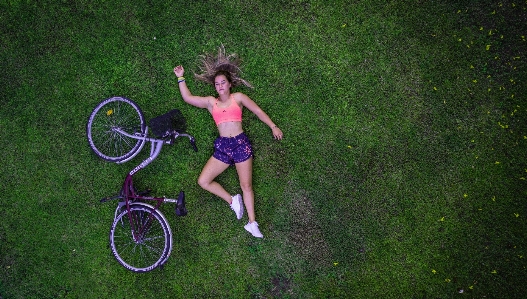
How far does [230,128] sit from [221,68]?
0.88m

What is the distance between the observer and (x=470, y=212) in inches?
199

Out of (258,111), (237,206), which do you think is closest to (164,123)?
(258,111)

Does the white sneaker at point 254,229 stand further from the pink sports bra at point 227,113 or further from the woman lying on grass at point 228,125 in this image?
the pink sports bra at point 227,113

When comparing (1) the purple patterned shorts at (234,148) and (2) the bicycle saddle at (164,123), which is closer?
(2) the bicycle saddle at (164,123)

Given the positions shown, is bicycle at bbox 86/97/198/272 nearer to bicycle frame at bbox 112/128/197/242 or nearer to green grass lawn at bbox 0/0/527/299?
bicycle frame at bbox 112/128/197/242

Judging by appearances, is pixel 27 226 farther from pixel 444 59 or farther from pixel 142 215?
pixel 444 59

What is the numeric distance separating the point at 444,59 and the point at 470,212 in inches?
87.7

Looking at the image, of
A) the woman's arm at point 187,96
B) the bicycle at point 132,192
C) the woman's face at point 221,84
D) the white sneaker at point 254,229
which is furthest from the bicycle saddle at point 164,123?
the white sneaker at point 254,229

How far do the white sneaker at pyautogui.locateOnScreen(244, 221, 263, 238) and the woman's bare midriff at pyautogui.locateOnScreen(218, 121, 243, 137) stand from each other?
134 centimetres

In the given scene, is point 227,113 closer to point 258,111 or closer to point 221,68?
point 258,111

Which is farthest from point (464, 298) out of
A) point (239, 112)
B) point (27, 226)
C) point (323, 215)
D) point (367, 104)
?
point (27, 226)

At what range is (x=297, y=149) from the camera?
207 inches

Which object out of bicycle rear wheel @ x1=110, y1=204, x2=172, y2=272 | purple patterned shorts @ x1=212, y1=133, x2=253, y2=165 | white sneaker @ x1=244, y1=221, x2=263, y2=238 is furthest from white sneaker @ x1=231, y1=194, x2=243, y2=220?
bicycle rear wheel @ x1=110, y1=204, x2=172, y2=272

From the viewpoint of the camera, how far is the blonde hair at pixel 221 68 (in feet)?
16.6
